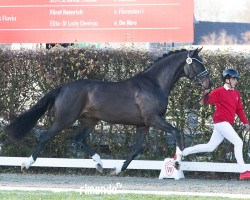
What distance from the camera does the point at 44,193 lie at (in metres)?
8.25

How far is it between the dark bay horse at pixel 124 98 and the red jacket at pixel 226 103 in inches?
8.1

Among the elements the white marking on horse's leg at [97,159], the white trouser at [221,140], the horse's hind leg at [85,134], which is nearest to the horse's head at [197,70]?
the white trouser at [221,140]

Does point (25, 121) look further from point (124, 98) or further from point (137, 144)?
point (137, 144)

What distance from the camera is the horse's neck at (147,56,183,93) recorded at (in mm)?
10078

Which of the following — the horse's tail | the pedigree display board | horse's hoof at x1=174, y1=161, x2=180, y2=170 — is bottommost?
horse's hoof at x1=174, y1=161, x2=180, y2=170

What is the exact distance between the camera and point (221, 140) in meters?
10.0

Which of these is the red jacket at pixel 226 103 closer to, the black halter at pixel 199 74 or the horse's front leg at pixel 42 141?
the black halter at pixel 199 74

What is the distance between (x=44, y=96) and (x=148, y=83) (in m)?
1.67

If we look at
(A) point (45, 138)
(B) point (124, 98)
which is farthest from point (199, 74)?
(A) point (45, 138)

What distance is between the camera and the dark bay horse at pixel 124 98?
9.97 meters

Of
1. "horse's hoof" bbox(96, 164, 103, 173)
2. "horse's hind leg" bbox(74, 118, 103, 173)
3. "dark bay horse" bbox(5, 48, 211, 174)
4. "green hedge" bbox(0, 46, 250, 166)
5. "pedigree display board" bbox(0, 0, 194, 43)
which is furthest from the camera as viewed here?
"pedigree display board" bbox(0, 0, 194, 43)

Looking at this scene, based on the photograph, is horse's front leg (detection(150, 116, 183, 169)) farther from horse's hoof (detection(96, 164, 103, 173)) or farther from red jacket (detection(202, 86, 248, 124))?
horse's hoof (detection(96, 164, 103, 173))

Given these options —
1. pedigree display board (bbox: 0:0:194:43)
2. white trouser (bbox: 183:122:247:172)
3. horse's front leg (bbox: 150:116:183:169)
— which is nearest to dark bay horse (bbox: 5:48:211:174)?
horse's front leg (bbox: 150:116:183:169)

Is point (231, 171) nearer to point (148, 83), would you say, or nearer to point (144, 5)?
point (148, 83)
